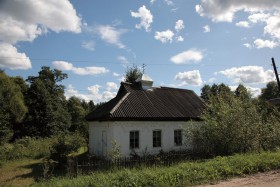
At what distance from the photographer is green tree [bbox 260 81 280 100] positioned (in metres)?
75.1

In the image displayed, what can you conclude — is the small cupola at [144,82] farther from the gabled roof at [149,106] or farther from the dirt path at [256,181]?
the dirt path at [256,181]

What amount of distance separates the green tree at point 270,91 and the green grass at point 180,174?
67617 millimetres

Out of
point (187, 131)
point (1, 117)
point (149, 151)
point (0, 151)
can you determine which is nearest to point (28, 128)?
point (1, 117)

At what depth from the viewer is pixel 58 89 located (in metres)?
48.6

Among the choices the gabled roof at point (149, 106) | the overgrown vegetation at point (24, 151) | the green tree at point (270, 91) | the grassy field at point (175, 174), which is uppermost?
the green tree at point (270, 91)

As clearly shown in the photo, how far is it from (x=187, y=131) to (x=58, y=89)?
115 ft

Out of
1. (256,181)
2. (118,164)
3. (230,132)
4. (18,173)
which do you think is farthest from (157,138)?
(256,181)

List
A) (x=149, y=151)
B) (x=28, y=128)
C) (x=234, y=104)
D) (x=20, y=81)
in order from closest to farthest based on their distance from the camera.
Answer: (x=234, y=104), (x=149, y=151), (x=28, y=128), (x=20, y=81)

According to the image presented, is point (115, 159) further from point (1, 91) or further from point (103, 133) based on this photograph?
point (1, 91)

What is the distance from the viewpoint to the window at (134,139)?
62.4 feet

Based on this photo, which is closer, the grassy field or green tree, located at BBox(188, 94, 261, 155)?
the grassy field

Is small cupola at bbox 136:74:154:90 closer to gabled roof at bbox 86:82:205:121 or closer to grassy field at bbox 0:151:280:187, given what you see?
gabled roof at bbox 86:82:205:121

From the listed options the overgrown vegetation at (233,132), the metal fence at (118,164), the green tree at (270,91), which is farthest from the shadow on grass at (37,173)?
the green tree at (270,91)

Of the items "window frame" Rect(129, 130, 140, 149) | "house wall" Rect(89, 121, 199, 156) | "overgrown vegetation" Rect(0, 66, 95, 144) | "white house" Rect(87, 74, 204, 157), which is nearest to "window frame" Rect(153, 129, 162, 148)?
"white house" Rect(87, 74, 204, 157)
